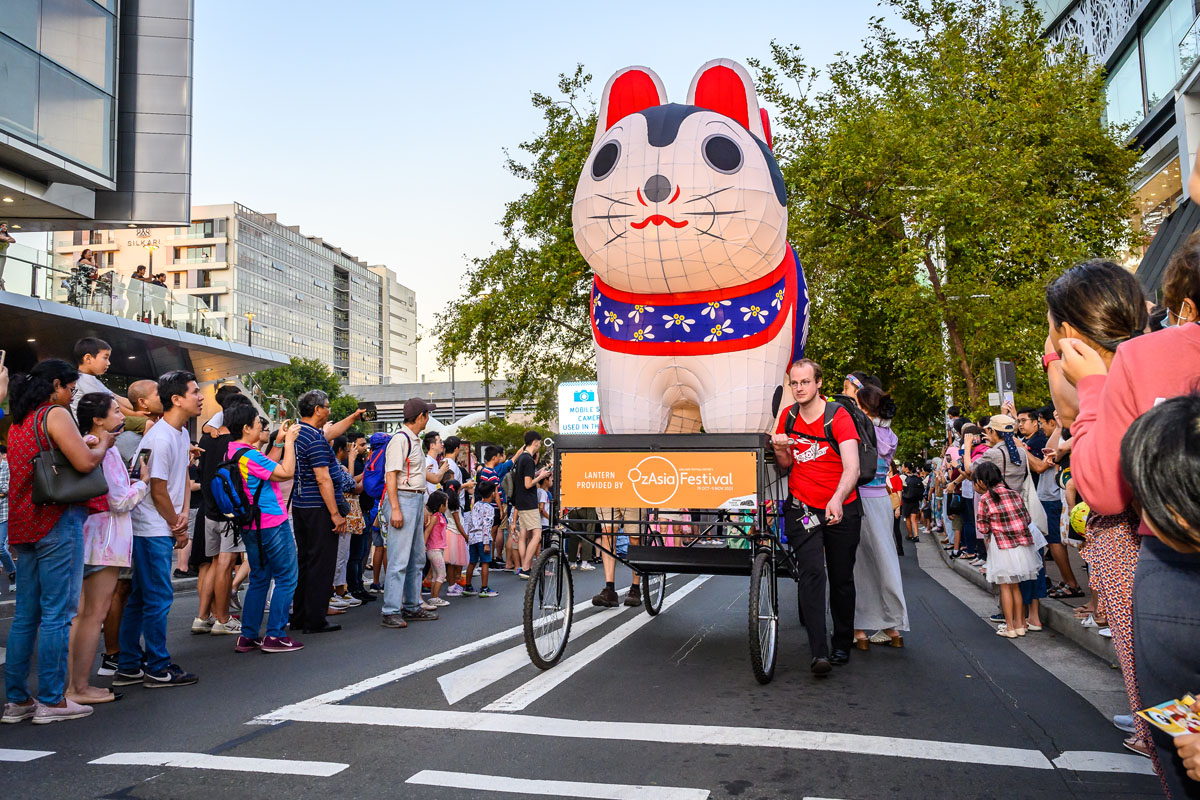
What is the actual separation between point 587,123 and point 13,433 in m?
16.7

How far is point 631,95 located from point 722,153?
119 centimetres

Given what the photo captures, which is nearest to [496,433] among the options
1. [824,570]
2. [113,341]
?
[113,341]

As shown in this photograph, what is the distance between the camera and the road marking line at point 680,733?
4012 millimetres

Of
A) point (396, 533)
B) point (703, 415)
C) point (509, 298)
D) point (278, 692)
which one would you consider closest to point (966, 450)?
point (703, 415)

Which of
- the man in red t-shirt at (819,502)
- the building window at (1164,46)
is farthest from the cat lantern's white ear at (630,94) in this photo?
the building window at (1164,46)

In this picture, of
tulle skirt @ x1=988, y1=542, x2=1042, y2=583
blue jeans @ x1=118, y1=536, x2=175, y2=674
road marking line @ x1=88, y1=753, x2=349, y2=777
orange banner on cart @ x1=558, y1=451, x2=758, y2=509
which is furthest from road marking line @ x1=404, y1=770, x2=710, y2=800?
tulle skirt @ x1=988, y1=542, x2=1042, y2=583

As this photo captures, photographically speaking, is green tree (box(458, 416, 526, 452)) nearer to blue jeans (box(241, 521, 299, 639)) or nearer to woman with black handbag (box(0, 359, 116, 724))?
blue jeans (box(241, 521, 299, 639))

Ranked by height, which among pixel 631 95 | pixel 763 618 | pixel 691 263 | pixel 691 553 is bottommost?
pixel 763 618

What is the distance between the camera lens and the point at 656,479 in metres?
5.71

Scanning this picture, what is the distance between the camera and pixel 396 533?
799cm

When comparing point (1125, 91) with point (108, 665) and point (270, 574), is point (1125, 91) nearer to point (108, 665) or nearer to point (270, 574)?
point (270, 574)

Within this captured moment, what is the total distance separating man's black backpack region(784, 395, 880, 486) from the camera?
6008mm

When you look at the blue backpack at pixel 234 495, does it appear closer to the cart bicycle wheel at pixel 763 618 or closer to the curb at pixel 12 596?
the curb at pixel 12 596

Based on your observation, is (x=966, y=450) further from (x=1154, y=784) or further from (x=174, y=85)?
(x=174, y=85)
